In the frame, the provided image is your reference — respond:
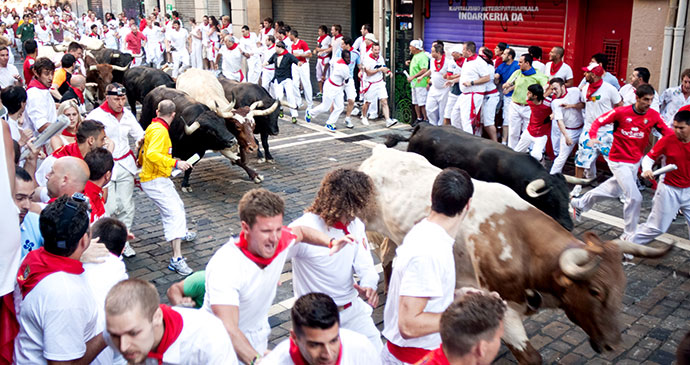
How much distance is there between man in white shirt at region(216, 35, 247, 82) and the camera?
17.6m

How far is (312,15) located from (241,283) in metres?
18.2

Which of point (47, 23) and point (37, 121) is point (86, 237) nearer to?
point (37, 121)

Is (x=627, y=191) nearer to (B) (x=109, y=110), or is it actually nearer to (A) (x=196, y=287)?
(A) (x=196, y=287)

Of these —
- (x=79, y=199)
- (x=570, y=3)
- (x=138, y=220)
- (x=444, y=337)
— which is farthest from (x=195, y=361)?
(x=570, y=3)

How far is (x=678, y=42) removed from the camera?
32.4ft

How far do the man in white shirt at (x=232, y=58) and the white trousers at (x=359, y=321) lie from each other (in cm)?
1414

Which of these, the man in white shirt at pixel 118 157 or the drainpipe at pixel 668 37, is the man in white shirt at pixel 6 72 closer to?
the man in white shirt at pixel 118 157

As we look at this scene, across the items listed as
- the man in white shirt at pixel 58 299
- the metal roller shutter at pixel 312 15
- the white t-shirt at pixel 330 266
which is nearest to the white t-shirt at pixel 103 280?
the man in white shirt at pixel 58 299

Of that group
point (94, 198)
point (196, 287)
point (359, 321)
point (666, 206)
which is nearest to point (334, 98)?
point (666, 206)

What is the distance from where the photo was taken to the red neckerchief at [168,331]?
292cm

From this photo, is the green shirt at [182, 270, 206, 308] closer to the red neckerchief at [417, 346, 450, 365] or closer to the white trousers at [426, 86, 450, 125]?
the red neckerchief at [417, 346, 450, 365]

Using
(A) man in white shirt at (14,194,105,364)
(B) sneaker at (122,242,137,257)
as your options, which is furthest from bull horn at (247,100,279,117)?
(A) man in white shirt at (14,194,105,364)

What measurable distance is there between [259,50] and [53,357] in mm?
15828

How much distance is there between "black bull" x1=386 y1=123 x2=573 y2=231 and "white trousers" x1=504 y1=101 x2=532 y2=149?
3493mm
